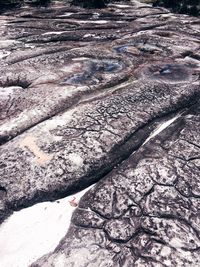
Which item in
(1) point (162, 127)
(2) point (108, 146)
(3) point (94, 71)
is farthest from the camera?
Result: (3) point (94, 71)

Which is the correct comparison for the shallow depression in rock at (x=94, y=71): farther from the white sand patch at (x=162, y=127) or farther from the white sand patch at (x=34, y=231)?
the white sand patch at (x=34, y=231)

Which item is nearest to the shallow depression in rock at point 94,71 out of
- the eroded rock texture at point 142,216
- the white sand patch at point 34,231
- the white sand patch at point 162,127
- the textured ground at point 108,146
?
the textured ground at point 108,146

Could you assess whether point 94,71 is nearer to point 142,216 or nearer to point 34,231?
point 142,216

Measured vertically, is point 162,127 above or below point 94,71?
below

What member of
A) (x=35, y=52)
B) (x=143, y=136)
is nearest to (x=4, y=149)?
(x=143, y=136)

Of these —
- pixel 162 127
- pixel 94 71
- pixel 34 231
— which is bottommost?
pixel 34 231

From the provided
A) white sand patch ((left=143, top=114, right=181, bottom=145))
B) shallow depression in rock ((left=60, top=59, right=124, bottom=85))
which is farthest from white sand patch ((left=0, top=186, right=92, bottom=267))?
shallow depression in rock ((left=60, top=59, right=124, bottom=85))

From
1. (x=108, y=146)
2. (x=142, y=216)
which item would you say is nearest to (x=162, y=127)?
(x=108, y=146)

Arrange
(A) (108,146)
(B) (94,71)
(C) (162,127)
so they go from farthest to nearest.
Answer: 1. (B) (94,71)
2. (C) (162,127)
3. (A) (108,146)
